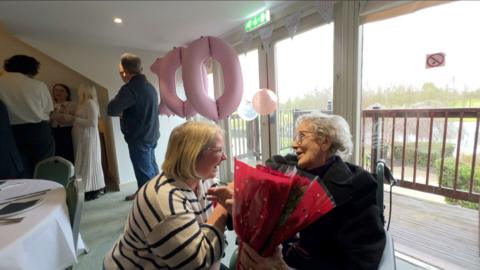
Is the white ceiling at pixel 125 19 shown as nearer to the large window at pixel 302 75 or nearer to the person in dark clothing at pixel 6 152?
the large window at pixel 302 75

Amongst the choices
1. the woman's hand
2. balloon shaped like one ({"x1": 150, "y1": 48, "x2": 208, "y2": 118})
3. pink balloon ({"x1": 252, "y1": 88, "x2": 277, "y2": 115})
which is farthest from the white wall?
the woman's hand

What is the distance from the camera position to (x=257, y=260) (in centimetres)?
58

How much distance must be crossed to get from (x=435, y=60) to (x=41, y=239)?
7.58ft

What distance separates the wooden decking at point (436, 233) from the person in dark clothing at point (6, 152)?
10.3 feet

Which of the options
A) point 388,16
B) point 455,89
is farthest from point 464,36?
point 388,16

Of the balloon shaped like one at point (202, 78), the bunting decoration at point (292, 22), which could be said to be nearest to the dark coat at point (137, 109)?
the balloon shaped like one at point (202, 78)

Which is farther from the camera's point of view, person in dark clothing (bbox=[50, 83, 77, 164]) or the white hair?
person in dark clothing (bbox=[50, 83, 77, 164])

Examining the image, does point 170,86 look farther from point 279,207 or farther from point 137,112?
point 279,207

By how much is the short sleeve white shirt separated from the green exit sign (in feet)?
6.88

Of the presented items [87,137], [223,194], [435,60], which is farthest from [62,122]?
[435,60]

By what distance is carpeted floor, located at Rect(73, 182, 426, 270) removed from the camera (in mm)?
1816

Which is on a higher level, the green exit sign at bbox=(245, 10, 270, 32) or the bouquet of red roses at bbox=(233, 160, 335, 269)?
the green exit sign at bbox=(245, 10, 270, 32)

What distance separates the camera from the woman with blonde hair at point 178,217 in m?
0.70

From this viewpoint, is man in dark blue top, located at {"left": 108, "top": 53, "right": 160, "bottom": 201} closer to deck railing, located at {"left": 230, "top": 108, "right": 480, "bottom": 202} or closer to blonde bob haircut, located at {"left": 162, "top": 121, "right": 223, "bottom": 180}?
deck railing, located at {"left": 230, "top": 108, "right": 480, "bottom": 202}
